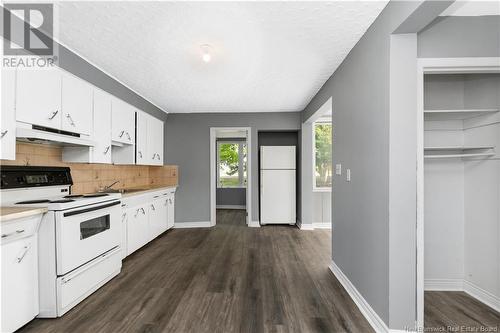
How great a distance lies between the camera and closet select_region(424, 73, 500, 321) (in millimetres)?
2184

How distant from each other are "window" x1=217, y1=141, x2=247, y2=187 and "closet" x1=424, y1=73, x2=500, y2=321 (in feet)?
18.3

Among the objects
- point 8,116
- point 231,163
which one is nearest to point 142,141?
point 8,116

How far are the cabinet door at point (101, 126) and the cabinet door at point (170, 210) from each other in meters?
1.82

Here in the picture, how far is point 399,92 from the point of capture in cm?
169

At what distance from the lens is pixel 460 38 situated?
1.79m

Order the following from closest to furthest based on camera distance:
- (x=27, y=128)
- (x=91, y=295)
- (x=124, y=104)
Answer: (x=27, y=128) < (x=91, y=295) < (x=124, y=104)

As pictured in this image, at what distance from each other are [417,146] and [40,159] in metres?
3.56

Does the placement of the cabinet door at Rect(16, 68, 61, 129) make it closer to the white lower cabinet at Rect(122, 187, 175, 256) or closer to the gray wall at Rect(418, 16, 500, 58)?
the white lower cabinet at Rect(122, 187, 175, 256)

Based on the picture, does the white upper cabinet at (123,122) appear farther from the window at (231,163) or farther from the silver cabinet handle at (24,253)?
the window at (231,163)

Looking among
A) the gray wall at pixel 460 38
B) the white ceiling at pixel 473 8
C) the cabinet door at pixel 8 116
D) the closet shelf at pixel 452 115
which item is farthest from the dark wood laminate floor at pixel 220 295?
the white ceiling at pixel 473 8

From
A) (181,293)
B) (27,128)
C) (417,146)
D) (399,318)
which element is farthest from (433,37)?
(27,128)

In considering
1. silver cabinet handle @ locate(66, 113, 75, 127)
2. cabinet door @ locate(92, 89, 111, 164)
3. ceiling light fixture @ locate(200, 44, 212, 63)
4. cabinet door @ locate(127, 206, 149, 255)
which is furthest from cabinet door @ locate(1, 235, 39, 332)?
ceiling light fixture @ locate(200, 44, 212, 63)

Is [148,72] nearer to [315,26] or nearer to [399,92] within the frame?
[315,26]

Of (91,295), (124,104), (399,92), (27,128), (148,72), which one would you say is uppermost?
(148,72)
